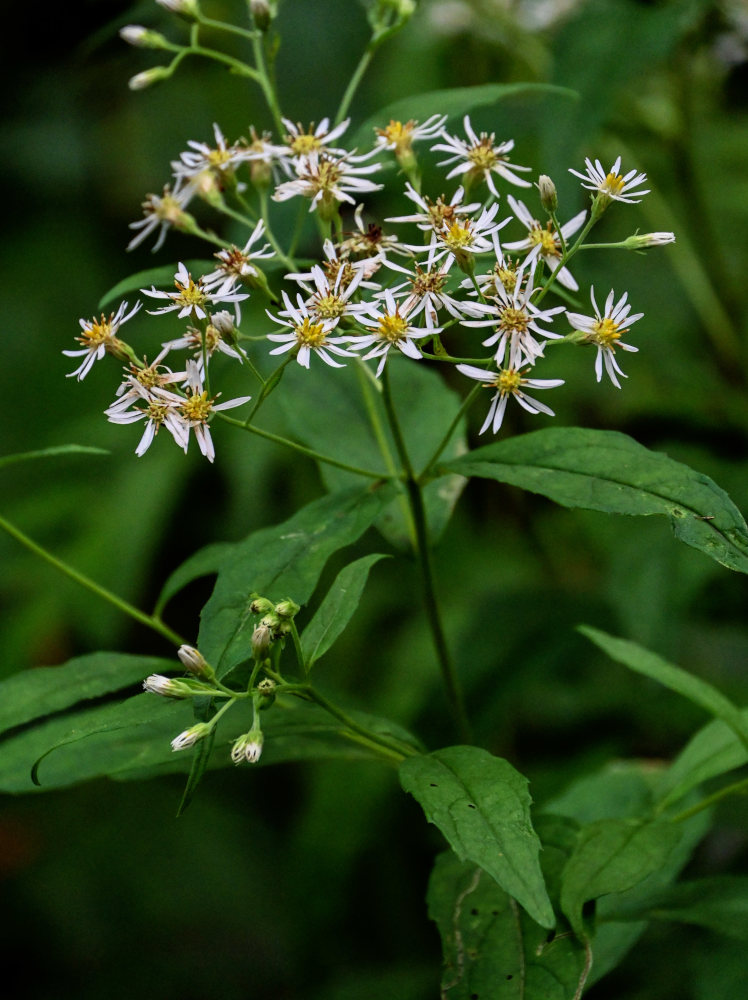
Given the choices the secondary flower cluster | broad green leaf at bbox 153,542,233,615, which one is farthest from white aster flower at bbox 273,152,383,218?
broad green leaf at bbox 153,542,233,615

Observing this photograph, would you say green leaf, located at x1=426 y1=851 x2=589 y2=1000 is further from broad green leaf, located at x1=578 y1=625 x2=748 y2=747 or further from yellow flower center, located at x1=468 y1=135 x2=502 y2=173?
yellow flower center, located at x1=468 y1=135 x2=502 y2=173

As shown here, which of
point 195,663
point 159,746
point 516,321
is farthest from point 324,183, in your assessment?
point 159,746

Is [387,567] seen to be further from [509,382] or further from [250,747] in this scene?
[250,747]

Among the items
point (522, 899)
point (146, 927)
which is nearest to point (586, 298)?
point (522, 899)

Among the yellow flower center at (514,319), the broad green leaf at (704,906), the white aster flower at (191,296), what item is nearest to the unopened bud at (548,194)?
the yellow flower center at (514,319)

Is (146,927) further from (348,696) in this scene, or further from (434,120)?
(434,120)
